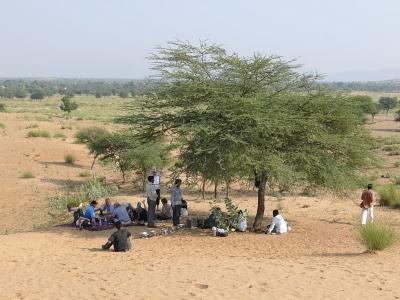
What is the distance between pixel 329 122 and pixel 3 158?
25.8 metres

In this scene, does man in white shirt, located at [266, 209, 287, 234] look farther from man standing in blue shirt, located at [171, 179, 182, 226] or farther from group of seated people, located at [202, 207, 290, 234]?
man standing in blue shirt, located at [171, 179, 182, 226]

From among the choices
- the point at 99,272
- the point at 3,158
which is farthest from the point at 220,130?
the point at 3,158

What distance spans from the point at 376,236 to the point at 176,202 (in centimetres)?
625

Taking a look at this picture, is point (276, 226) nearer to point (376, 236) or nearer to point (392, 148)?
point (376, 236)

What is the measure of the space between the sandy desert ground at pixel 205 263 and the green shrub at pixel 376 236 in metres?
0.26

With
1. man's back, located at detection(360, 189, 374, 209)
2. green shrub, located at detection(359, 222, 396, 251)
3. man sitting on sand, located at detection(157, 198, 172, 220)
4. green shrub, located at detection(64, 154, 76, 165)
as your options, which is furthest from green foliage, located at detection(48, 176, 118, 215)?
green shrub, located at detection(64, 154, 76, 165)

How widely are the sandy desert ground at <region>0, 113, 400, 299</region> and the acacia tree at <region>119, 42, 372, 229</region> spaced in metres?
2.11

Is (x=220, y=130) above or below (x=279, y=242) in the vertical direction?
Answer: above

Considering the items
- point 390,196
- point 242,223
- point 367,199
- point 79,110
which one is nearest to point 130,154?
point 242,223

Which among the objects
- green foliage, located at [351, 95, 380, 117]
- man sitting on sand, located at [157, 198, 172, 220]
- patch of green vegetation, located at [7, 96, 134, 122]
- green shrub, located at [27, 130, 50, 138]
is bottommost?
man sitting on sand, located at [157, 198, 172, 220]

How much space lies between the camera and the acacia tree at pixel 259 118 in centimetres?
1545

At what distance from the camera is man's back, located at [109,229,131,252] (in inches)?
539

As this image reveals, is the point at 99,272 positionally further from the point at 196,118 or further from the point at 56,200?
the point at 56,200

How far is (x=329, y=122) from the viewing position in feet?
56.3
